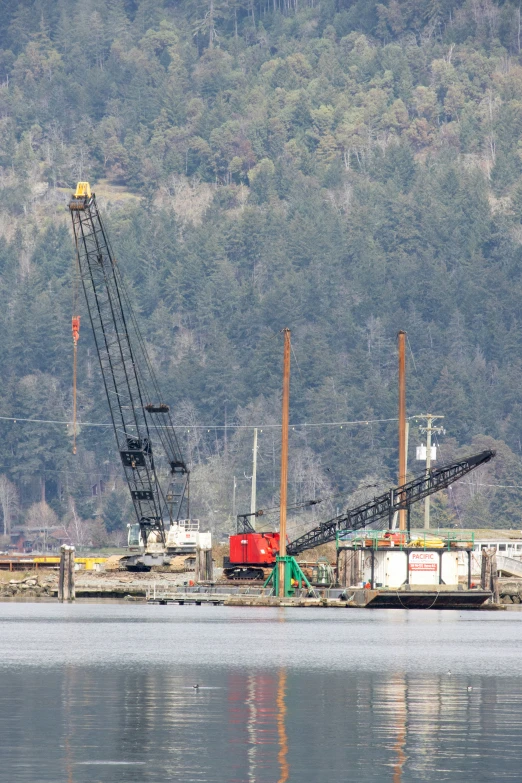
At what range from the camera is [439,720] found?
44.5 meters

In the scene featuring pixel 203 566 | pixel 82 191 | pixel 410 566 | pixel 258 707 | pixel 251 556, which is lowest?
pixel 258 707

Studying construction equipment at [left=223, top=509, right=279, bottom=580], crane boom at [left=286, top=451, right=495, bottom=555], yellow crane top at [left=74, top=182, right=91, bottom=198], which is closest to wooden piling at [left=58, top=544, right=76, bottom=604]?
construction equipment at [left=223, top=509, right=279, bottom=580]

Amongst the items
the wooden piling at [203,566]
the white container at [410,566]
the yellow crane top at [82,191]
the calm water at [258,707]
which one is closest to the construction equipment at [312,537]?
the wooden piling at [203,566]

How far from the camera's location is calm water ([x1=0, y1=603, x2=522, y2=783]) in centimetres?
3684

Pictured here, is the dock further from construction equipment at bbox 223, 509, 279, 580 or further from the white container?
construction equipment at bbox 223, 509, 279, 580

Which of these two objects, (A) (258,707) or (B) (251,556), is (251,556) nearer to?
(B) (251,556)

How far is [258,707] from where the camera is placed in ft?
156

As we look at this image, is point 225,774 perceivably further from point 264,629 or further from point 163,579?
point 163,579

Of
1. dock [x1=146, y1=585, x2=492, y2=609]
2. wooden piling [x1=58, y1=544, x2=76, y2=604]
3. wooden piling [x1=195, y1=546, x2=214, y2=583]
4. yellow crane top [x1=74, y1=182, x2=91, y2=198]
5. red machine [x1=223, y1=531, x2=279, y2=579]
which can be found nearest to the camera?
dock [x1=146, y1=585, x2=492, y2=609]

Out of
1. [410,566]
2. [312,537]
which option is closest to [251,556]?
[312,537]

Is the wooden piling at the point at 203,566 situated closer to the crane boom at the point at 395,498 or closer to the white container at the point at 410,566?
the crane boom at the point at 395,498

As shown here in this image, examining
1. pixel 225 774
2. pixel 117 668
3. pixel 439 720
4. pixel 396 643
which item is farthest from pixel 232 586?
pixel 225 774

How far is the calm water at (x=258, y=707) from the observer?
36.8 m

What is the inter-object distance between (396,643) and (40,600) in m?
55.7
